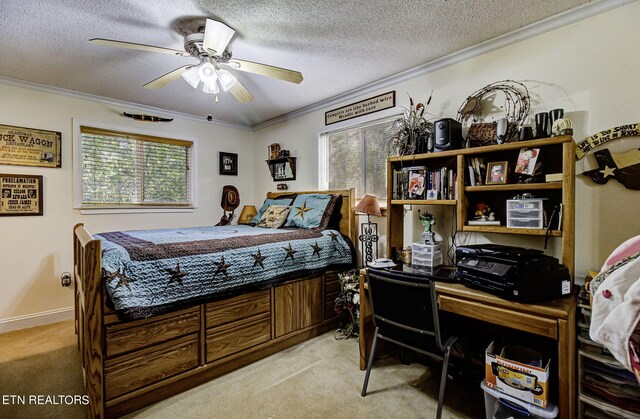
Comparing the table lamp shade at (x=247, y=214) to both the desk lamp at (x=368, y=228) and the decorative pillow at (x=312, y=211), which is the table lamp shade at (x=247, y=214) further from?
the desk lamp at (x=368, y=228)

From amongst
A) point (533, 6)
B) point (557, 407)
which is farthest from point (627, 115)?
point (557, 407)

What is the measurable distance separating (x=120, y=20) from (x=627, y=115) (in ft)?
10.2

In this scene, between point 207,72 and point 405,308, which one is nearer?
point 405,308

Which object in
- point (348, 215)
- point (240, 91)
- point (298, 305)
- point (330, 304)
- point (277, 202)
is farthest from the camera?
point (277, 202)

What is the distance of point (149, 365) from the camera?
1.82 m

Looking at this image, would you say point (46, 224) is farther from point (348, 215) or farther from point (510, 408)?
point (510, 408)

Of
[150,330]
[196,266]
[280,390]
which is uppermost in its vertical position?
[196,266]

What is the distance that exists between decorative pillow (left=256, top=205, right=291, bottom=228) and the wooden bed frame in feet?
2.84

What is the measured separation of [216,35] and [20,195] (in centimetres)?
268

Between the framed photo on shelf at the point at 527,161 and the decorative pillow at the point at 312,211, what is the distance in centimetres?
170

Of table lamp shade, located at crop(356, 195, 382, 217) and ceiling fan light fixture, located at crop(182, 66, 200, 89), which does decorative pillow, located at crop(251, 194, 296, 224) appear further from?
ceiling fan light fixture, located at crop(182, 66, 200, 89)

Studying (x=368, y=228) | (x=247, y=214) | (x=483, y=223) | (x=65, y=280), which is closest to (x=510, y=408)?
(x=483, y=223)

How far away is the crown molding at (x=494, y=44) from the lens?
178 cm

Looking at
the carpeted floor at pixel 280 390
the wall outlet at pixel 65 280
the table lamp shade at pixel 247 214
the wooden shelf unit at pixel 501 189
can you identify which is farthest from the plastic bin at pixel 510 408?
the wall outlet at pixel 65 280
